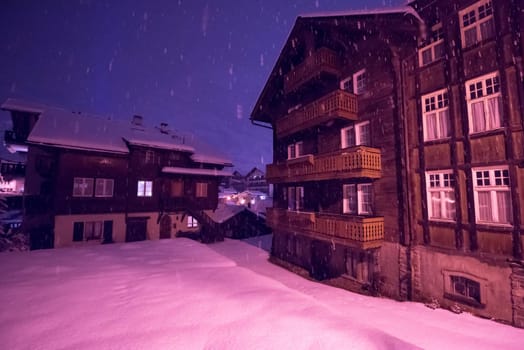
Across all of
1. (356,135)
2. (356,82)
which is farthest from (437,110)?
(356,82)

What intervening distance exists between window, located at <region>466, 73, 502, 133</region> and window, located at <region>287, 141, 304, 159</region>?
1032 centimetres

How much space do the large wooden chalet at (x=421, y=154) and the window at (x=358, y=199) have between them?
60 mm

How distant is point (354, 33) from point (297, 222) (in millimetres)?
11965

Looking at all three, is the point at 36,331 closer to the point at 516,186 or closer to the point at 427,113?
the point at 516,186

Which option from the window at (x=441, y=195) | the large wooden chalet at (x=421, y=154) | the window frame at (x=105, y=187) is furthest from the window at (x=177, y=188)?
the window at (x=441, y=195)

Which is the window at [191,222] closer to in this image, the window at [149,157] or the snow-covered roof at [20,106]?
the window at [149,157]

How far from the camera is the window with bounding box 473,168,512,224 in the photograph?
8617mm

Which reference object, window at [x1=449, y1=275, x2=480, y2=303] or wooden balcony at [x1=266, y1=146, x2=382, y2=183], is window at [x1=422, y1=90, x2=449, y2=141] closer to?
wooden balcony at [x1=266, y1=146, x2=382, y2=183]

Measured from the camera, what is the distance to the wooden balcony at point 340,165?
472 inches

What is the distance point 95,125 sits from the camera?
2642 cm

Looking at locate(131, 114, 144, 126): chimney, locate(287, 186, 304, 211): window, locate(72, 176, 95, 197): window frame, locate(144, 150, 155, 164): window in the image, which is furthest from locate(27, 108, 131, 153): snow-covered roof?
locate(287, 186, 304, 211): window

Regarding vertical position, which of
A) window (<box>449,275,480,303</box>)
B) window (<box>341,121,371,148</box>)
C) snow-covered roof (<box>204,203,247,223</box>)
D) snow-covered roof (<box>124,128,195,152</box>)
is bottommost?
window (<box>449,275,480,303</box>)

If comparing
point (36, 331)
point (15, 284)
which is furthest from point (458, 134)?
point (15, 284)

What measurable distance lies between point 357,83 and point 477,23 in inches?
222
